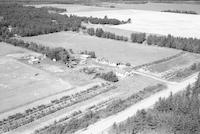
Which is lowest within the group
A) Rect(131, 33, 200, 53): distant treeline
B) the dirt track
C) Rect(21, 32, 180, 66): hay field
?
the dirt track

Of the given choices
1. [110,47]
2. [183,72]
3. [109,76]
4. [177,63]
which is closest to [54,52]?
[109,76]

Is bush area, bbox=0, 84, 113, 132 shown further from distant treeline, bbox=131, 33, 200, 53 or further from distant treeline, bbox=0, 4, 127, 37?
distant treeline, bbox=0, 4, 127, 37

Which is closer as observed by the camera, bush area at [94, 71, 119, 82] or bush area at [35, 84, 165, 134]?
bush area at [35, 84, 165, 134]

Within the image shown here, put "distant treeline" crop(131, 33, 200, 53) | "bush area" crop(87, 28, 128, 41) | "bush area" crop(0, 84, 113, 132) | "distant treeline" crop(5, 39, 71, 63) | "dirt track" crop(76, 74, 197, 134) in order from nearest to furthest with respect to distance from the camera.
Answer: "dirt track" crop(76, 74, 197, 134) < "bush area" crop(0, 84, 113, 132) < "distant treeline" crop(5, 39, 71, 63) < "distant treeline" crop(131, 33, 200, 53) < "bush area" crop(87, 28, 128, 41)

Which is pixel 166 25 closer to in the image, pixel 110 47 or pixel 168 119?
pixel 110 47

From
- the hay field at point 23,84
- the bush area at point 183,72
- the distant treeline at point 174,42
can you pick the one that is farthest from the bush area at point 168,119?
the distant treeline at point 174,42

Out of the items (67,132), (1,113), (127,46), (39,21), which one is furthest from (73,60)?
(39,21)

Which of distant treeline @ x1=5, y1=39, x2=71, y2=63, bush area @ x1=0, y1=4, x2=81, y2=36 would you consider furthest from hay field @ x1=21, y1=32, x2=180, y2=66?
distant treeline @ x1=5, y1=39, x2=71, y2=63
